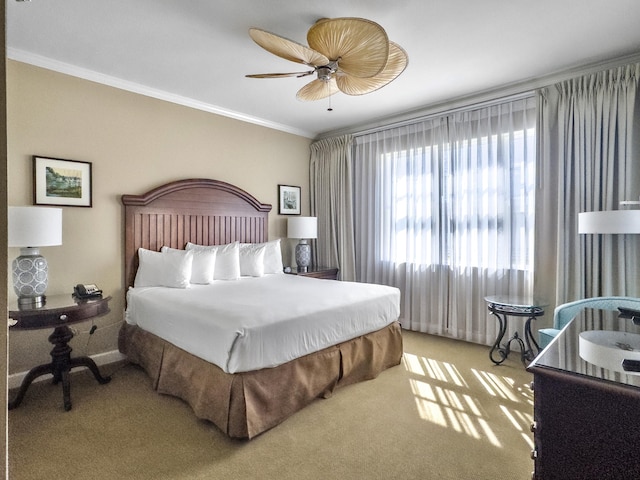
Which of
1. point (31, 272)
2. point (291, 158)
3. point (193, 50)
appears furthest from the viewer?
point (291, 158)

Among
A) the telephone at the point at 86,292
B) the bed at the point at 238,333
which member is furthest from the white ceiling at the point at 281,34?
the telephone at the point at 86,292

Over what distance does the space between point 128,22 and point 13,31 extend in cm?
91

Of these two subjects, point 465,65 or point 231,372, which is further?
point 465,65

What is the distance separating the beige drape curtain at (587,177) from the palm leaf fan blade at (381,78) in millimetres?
1730

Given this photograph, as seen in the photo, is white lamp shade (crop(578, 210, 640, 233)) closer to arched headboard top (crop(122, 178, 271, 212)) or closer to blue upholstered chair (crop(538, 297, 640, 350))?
blue upholstered chair (crop(538, 297, 640, 350))

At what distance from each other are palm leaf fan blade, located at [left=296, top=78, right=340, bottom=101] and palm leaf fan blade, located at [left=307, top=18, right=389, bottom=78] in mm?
307

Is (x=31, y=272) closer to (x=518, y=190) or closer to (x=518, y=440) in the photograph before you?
(x=518, y=440)

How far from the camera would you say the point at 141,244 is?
3.44m

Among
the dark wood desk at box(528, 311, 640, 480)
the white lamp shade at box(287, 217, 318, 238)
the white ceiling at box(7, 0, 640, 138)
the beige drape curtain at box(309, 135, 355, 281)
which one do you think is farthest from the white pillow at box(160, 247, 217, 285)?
the dark wood desk at box(528, 311, 640, 480)

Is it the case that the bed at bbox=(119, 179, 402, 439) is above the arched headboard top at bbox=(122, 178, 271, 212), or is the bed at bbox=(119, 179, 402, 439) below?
below

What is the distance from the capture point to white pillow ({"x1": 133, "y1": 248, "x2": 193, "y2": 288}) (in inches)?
127

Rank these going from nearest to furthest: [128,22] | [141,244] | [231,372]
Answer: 1. [231,372]
2. [128,22]
3. [141,244]

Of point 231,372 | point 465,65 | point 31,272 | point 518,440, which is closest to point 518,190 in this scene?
point 465,65

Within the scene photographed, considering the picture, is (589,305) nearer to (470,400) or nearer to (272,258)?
(470,400)
